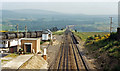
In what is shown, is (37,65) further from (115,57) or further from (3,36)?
(3,36)

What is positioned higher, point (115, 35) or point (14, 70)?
point (115, 35)

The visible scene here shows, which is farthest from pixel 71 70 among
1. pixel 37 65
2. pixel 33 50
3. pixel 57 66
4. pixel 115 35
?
pixel 115 35

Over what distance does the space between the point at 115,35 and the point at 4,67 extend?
2170 centimetres

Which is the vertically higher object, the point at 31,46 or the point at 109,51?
the point at 31,46

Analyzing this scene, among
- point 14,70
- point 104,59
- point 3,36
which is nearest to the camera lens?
point 14,70

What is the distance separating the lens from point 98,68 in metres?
20.9

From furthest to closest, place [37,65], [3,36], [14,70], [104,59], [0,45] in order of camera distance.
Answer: [3,36] < [0,45] < [104,59] < [37,65] < [14,70]

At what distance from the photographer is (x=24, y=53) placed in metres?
27.5

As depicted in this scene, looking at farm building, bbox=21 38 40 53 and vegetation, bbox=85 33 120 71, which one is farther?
farm building, bbox=21 38 40 53

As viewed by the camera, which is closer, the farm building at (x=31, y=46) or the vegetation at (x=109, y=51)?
the vegetation at (x=109, y=51)

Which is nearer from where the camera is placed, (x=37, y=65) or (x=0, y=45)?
(x=37, y=65)

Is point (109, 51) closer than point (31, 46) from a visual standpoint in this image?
Yes

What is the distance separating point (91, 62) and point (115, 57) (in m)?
3.54

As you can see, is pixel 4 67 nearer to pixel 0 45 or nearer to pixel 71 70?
pixel 71 70
